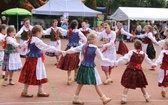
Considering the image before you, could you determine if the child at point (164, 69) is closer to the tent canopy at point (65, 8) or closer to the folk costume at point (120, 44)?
the folk costume at point (120, 44)

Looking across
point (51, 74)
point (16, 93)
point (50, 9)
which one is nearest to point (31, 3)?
point (50, 9)

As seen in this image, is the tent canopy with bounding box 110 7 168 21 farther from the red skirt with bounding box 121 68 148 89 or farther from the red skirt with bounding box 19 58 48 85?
the red skirt with bounding box 19 58 48 85

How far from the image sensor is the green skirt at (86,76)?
255 inches

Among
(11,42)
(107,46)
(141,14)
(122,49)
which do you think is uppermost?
(141,14)

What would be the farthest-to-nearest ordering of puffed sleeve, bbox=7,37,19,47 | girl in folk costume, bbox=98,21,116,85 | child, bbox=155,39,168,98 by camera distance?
girl in folk costume, bbox=98,21,116,85 → puffed sleeve, bbox=7,37,19,47 → child, bbox=155,39,168,98

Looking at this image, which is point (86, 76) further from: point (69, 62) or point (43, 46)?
point (69, 62)

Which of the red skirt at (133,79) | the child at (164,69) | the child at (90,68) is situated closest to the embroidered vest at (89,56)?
the child at (90,68)

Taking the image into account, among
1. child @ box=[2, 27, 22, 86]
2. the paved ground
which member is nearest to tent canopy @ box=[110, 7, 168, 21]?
the paved ground

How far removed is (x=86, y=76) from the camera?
21.3 feet

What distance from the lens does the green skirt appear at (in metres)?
6.47

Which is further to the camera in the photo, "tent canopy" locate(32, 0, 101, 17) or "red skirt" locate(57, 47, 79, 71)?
"tent canopy" locate(32, 0, 101, 17)

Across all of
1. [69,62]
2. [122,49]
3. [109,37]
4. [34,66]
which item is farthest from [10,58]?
[122,49]

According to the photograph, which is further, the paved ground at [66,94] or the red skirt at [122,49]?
the red skirt at [122,49]

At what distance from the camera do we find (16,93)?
750 centimetres
